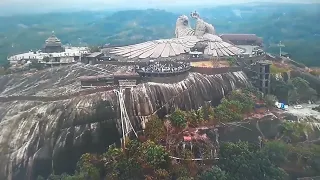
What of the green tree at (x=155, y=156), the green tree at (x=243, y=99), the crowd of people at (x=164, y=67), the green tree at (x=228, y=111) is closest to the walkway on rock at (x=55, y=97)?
the crowd of people at (x=164, y=67)

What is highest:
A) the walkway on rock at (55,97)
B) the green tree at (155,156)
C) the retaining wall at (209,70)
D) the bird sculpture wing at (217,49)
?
the bird sculpture wing at (217,49)

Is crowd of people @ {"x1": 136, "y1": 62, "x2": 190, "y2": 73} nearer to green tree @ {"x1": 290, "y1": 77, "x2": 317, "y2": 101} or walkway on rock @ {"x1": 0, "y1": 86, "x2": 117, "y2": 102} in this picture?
walkway on rock @ {"x1": 0, "y1": 86, "x2": 117, "y2": 102}

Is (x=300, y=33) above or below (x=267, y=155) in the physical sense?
above

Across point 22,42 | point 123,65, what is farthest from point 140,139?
point 22,42

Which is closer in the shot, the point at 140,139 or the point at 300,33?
the point at 140,139

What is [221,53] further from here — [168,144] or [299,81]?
[168,144]

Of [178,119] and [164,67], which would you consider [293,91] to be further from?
[178,119]

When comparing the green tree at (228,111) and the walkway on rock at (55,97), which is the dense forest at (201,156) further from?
the walkway on rock at (55,97)
